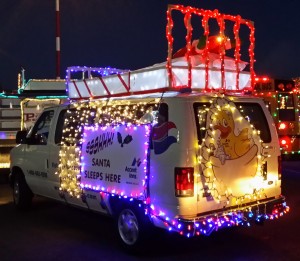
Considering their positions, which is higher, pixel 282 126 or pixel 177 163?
pixel 282 126

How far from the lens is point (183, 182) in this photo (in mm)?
5668

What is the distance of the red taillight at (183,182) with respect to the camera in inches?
223

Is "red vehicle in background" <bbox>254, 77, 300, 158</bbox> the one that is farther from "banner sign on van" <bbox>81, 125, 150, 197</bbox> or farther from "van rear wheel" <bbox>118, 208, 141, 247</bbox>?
"van rear wheel" <bbox>118, 208, 141, 247</bbox>

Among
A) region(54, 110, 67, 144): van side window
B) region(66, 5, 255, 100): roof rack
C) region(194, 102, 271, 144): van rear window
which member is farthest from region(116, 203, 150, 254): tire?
region(54, 110, 67, 144): van side window

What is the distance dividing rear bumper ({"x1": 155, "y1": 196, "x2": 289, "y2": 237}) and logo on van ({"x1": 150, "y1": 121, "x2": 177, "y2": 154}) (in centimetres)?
85

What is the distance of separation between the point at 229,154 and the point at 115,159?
150 cm

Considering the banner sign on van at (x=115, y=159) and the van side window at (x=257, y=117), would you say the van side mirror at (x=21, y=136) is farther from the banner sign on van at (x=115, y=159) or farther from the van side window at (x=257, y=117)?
the van side window at (x=257, y=117)

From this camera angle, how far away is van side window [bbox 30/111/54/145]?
8.40 m

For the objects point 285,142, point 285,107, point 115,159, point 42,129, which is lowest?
point 285,142

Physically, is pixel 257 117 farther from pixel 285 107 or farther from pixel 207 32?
pixel 285 107

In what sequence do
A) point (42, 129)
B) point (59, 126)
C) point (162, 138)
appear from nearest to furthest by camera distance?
point (162, 138) → point (59, 126) → point (42, 129)

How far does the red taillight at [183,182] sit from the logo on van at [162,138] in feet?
1.08

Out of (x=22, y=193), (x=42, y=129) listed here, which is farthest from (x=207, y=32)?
(x=22, y=193)

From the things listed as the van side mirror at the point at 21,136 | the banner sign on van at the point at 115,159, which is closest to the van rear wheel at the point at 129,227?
the banner sign on van at the point at 115,159
